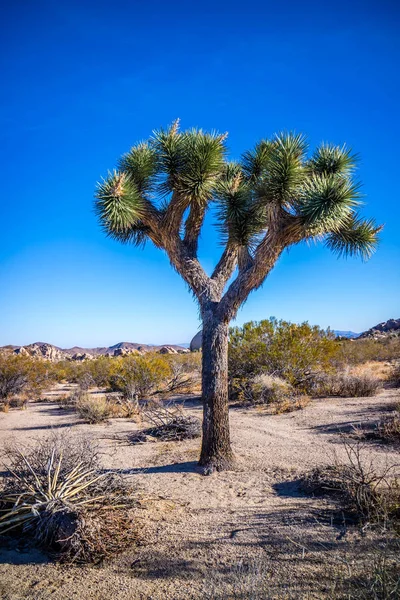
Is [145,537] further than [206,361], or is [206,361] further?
[206,361]

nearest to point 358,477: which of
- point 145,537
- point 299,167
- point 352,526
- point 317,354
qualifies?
point 352,526

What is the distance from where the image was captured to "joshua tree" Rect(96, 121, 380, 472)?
5.59 meters

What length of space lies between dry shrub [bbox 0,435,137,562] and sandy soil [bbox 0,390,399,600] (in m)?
0.14

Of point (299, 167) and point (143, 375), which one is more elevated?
point (299, 167)

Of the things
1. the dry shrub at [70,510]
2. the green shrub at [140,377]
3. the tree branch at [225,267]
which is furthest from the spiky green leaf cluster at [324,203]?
the green shrub at [140,377]

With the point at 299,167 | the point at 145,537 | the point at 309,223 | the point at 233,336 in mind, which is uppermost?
the point at 299,167

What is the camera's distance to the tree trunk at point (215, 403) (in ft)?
18.7

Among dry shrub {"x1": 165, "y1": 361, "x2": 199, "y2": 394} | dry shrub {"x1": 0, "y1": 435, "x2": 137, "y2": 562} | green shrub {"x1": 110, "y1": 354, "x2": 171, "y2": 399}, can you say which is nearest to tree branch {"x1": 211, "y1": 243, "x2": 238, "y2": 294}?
dry shrub {"x1": 0, "y1": 435, "x2": 137, "y2": 562}

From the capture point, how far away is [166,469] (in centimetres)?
588

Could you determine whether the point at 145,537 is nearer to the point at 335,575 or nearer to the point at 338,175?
the point at 335,575

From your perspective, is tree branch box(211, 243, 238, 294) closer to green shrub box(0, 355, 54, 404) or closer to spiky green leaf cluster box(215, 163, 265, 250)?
spiky green leaf cluster box(215, 163, 265, 250)

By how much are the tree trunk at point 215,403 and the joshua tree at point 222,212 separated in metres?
0.01

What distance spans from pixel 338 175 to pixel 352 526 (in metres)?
4.76

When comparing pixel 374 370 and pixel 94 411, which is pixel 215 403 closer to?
pixel 94 411
